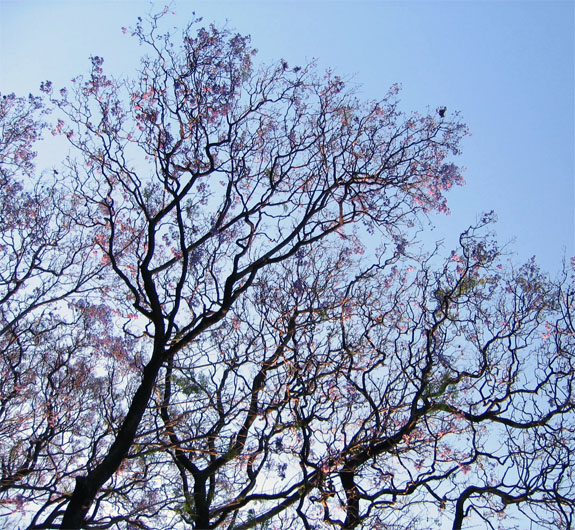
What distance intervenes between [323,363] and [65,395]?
6.48 m

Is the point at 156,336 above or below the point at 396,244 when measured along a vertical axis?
below

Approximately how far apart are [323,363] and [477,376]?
323cm

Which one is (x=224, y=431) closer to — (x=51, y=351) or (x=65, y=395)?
(x=65, y=395)

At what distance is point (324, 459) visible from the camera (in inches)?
316

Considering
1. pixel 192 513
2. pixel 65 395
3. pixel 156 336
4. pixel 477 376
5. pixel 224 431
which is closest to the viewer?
pixel 156 336

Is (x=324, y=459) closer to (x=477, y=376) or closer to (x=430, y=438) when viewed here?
(x=430, y=438)

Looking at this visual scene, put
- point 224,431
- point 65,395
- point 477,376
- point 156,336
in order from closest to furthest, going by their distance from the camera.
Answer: point 156,336 → point 224,431 → point 477,376 → point 65,395

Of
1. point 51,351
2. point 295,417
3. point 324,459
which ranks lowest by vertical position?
point 324,459

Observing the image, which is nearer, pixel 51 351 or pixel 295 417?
pixel 295 417

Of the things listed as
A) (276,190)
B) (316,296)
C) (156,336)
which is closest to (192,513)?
(156,336)

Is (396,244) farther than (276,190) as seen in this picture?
Yes

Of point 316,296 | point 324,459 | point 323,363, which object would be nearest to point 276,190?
point 316,296

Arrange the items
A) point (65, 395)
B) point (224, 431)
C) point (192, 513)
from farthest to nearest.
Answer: point (65, 395)
point (224, 431)
point (192, 513)

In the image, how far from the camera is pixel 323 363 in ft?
29.3
